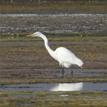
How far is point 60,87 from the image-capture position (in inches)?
778

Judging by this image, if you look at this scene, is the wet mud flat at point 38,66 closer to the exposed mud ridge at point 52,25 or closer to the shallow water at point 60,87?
the shallow water at point 60,87

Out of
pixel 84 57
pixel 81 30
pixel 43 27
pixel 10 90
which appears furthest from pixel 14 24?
pixel 10 90

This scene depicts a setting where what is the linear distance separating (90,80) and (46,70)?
314 centimetres

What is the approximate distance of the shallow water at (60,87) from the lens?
19439 millimetres

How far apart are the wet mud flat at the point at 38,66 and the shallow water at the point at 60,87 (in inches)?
29.9

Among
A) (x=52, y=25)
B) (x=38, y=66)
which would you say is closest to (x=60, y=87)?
(x=38, y=66)

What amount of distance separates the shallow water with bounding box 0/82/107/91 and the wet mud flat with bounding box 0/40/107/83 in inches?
29.9

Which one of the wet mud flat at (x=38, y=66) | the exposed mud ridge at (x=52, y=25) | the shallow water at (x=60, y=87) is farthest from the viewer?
the exposed mud ridge at (x=52, y=25)

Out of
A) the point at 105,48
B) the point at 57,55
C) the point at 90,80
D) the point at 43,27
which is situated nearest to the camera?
the point at 90,80

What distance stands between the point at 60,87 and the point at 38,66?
5.74 metres

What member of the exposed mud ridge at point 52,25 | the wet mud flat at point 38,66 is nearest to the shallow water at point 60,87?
the wet mud flat at point 38,66

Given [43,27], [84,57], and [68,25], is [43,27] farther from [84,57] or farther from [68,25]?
[84,57]

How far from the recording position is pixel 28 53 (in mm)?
29844

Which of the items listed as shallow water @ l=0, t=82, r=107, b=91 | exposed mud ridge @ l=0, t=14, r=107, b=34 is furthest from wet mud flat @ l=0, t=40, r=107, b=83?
exposed mud ridge @ l=0, t=14, r=107, b=34
